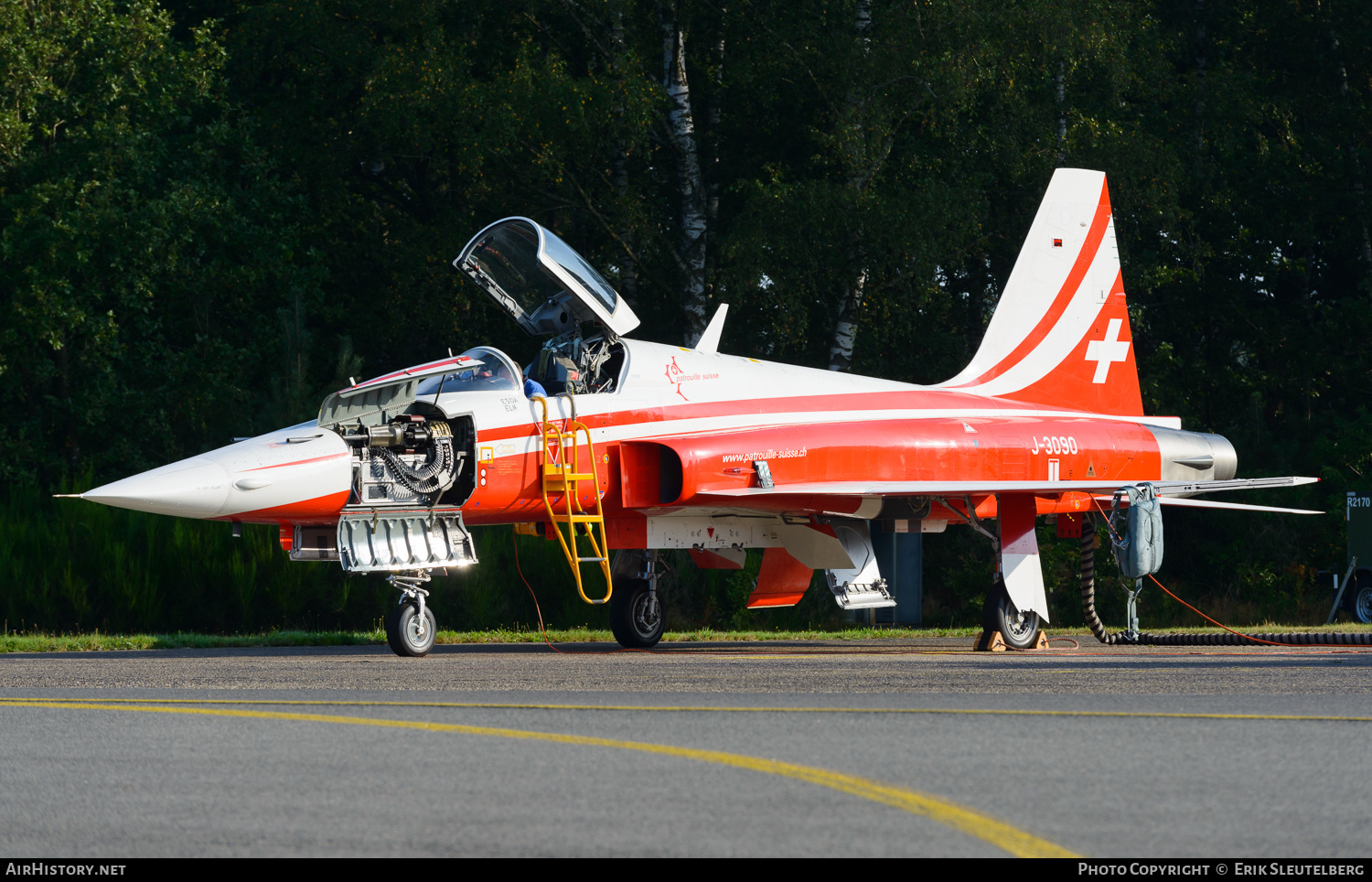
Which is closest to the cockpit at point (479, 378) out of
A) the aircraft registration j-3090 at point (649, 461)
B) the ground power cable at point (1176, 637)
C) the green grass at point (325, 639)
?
the aircraft registration j-3090 at point (649, 461)

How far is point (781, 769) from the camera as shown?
5863 millimetres

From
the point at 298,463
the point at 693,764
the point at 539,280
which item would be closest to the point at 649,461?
the point at 539,280

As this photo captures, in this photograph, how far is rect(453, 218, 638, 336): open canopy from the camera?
13.7 meters

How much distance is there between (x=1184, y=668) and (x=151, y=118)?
2190cm

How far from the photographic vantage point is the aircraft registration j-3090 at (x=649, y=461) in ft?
40.5

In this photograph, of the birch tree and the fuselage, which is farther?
the birch tree

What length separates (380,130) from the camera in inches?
953

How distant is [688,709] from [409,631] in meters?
5.15

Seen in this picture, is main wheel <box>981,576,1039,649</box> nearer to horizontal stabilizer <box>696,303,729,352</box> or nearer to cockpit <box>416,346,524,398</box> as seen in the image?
horizontal stabilizer <box>696,303,729,352</box>

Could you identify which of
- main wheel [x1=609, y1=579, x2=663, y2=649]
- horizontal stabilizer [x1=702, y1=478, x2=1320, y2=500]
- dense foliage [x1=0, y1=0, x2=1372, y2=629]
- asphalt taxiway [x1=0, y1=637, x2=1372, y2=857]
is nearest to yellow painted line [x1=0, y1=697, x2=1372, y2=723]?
asphalt taxiway [x1=0, y1=637, x2=1372, y2=857]

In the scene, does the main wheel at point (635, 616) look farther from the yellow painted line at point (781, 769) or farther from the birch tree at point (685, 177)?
the birch tree at point (685, 177)

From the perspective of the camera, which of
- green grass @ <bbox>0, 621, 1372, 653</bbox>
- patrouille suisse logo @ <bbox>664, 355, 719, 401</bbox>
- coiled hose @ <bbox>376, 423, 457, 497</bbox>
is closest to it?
coiled hose @ <bbox>376, 423, 457, 497</bbox>

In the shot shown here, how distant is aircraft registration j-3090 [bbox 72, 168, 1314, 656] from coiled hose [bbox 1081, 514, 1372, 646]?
2.71 ft

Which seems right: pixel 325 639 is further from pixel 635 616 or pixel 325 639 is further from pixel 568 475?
pixel 568 475
